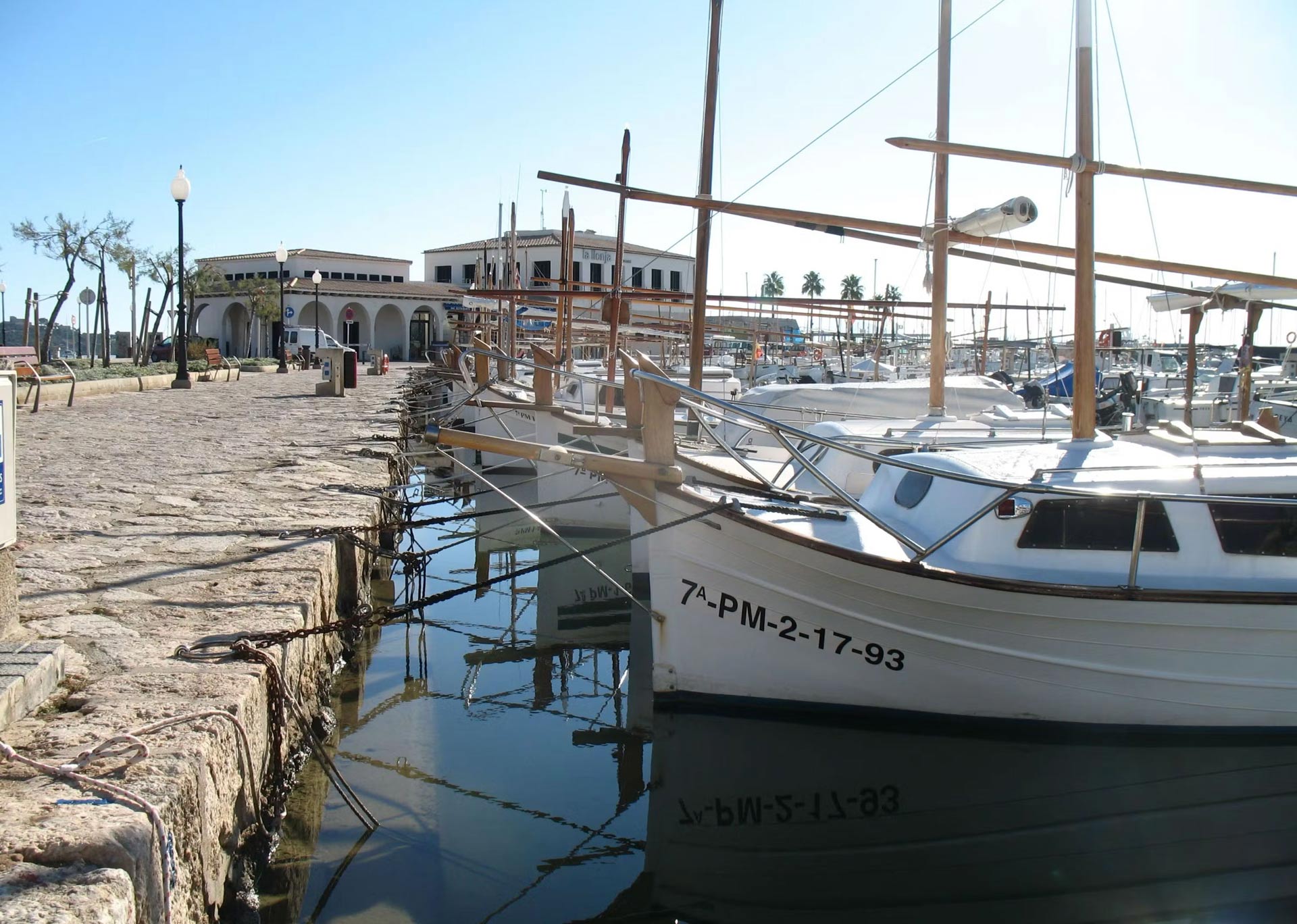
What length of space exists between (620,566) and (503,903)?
24.8 feet

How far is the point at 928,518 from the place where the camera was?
7012 mm

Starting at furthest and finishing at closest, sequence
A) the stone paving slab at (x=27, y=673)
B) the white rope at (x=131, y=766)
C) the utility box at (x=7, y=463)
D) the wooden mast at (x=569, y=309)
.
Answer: the wooden mast at (x=569, y=309) → the utility box at (x=7, y=463) → the stone paving slab at (x=27, y=673) → the white rope at (x=131, y=766)

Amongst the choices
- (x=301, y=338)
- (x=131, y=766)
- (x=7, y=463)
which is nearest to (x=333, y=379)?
(x=7, y=463)

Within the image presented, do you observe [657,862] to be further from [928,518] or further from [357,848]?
[928,518]

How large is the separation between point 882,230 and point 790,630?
5.48 m

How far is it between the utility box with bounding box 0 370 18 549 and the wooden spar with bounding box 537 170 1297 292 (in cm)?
742

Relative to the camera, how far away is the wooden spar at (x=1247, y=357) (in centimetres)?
1040

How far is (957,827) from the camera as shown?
5848mm

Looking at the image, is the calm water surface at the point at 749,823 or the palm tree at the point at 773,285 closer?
the calm water surface at the point at 749,823

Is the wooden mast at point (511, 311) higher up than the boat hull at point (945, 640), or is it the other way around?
the wooden mast at point (511, 311)

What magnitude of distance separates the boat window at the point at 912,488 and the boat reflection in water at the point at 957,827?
1.65 m

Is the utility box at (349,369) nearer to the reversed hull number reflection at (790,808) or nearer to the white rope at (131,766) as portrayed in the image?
the reversed hull number reflection at (790,808)

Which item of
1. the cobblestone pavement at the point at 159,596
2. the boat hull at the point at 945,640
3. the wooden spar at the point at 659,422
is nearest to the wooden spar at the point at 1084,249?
the boat hull at the point at 945,640

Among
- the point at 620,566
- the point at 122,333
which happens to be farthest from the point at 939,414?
the point at 122,333
